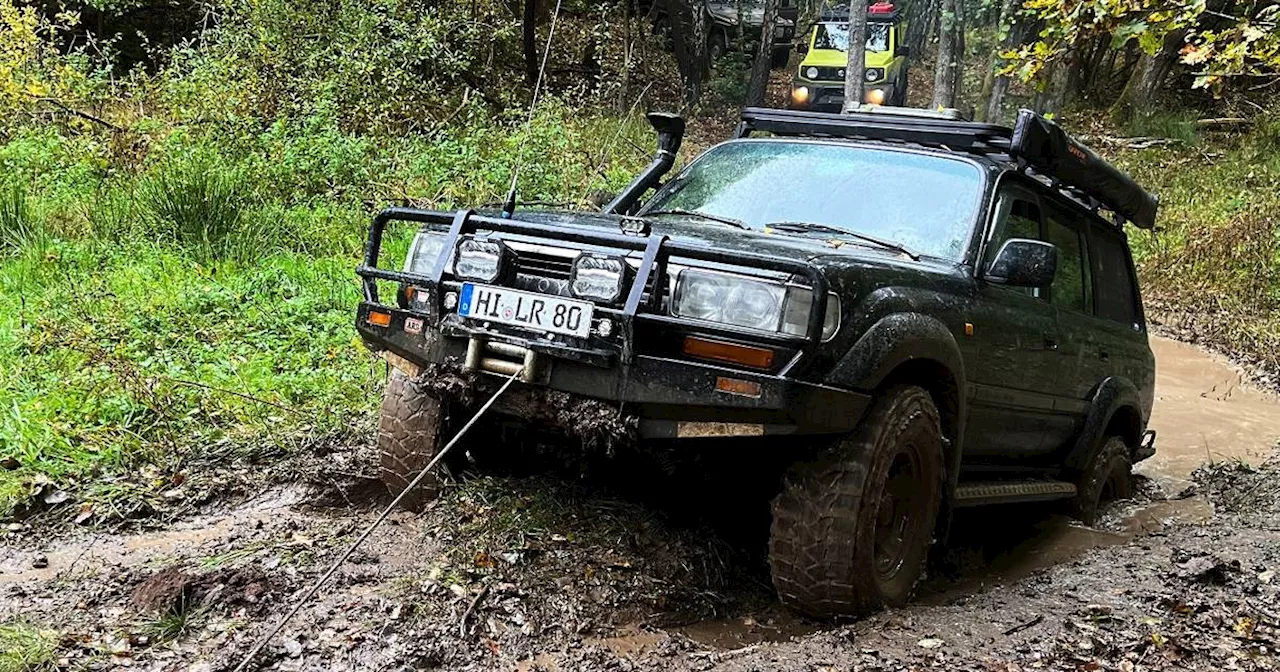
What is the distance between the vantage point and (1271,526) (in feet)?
18.3

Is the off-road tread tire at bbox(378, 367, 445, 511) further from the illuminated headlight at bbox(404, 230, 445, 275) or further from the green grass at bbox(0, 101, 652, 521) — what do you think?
the green grass at bbox(0, 101, 652, 521)

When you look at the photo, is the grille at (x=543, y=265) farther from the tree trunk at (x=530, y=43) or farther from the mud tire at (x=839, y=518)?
the tree trunk at (x=530, y=43)

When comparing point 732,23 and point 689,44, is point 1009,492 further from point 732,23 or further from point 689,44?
point 732,23

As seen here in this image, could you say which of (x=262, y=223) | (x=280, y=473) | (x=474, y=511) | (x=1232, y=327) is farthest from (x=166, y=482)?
(x=1232, y=327)

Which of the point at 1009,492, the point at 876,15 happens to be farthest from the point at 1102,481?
the point at 876,15

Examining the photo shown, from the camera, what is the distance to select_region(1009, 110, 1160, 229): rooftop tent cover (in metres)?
4.54

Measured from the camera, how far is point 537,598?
11.3 feet

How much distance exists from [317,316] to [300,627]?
3.95 meters

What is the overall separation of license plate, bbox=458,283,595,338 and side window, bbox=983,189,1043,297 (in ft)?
6.11

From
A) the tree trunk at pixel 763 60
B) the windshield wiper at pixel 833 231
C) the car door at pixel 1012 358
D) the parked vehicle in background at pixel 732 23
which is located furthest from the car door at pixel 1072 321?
the parked vehicle in background at pixel 732 23

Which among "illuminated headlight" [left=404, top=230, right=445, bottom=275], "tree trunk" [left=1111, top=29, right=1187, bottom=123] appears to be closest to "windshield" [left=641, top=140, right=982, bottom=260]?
"illuminated headlight" [left=404, top=230, right=445, bottom=275]

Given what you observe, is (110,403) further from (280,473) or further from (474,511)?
(474,511)

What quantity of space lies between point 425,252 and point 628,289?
1.01m

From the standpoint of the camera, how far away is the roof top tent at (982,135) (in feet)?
15.3
